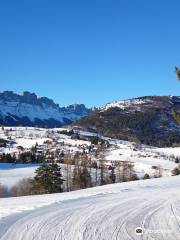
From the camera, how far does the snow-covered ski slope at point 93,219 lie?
1389 centimetres

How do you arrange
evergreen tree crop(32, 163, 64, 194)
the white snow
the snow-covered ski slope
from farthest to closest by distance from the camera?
the white snow → evergreen tree crop(32, 163, 64, 194) → the snow-covered ski slope

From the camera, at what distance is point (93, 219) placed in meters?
16.9

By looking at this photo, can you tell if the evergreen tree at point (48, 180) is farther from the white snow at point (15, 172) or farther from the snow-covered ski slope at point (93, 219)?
the white snow at point (15, 172)

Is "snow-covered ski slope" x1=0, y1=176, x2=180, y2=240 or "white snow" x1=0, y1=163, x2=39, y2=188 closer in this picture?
"snow-covered ski slope" x1=0, y1=176, x2=180, y2=240

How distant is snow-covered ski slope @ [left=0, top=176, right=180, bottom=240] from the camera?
45.6 feet

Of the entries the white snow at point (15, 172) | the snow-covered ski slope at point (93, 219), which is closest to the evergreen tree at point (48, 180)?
the snow-covered ski slope at point (93, 219)

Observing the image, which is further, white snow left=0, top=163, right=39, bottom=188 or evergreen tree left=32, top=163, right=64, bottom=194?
white snow left=0, top=163, right=39, bottom=188

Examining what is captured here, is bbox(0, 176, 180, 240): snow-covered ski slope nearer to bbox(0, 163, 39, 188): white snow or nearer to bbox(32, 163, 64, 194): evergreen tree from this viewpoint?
bbox(32, 163, 64, 194): evergreen tree

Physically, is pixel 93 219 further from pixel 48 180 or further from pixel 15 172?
pixel 15 172

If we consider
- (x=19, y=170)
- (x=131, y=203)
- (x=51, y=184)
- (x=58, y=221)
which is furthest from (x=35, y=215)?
(x=19, y=170)

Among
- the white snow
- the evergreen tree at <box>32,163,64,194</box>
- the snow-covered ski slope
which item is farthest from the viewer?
the white snow

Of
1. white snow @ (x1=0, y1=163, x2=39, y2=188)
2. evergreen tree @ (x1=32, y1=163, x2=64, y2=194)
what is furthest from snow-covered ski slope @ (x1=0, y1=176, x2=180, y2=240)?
white snow @ (x1=0, y1=163, x2=39, y2=188)

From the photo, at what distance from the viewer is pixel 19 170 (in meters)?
190

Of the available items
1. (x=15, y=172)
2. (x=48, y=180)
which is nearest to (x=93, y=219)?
(x=48, y=180)
